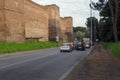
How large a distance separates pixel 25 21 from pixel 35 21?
7569 mm

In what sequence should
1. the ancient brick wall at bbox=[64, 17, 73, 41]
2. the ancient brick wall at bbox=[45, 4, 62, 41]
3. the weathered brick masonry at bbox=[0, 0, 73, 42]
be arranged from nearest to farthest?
1. the weathered brick masonry at bbox=[0, 0, 73, 42]
2. the ancient brick wall at bbox=[45, 4, 62, 41]
3. the ancient brick wall at bbox=[64, 17, 73, 41]

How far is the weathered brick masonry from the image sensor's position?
54.1 metres

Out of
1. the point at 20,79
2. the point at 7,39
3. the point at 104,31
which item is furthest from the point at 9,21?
the point at 20,79

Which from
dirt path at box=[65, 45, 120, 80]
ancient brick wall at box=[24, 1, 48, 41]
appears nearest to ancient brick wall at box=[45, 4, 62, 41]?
ancient brick wall at box=[24, 1, 48, 41]

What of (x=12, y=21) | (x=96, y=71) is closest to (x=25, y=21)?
(x=12, y=21)

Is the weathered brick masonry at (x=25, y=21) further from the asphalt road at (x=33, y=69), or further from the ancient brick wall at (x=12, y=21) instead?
the asphalt road at (x=33, y=69)

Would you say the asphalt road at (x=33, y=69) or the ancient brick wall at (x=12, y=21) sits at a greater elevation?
the ancient brick wall at (x=12, y=21)

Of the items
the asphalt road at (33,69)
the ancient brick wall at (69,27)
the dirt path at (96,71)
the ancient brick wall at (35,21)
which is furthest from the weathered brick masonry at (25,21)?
the dirt path at (96,71)

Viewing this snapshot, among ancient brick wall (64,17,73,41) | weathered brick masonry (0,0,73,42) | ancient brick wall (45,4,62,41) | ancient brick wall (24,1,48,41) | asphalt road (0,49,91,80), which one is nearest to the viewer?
asphalt road (0,49,91,80)

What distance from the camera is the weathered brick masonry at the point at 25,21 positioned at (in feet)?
177

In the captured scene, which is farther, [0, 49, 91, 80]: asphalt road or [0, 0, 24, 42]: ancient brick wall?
[0, 0, 24, 42]: ancient brick wall

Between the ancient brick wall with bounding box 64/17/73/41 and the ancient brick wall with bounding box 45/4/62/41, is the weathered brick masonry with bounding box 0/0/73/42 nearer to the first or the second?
the ancient brick wall with bounding box 45/4/62/41

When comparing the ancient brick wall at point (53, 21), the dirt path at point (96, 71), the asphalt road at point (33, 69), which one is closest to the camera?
the dirt path at point (96, 71)

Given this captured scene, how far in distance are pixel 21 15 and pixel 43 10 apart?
20.1m
